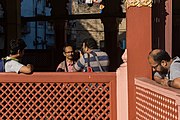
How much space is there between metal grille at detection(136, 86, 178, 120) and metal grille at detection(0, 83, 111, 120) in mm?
529

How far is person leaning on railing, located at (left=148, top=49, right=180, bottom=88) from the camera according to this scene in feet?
15.0

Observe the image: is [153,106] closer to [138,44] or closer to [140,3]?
[138,44]

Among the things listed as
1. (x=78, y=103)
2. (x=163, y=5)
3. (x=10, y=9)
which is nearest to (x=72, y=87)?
(x=78, y=103)

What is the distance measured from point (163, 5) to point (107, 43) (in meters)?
9.77

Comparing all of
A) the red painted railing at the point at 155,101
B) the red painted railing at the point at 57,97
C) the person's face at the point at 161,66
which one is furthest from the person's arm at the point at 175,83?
the red painted railing at the point at 57,97

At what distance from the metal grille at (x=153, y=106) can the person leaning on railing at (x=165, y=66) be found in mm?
179

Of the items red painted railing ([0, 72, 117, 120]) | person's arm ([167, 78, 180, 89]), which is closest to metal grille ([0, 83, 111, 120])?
red painted railing ([0, 72, 117, 120])

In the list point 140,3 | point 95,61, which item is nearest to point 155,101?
point 95,61

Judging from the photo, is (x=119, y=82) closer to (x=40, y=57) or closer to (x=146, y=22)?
(x=146, y=22)

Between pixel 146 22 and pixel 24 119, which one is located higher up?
pixel 146 22

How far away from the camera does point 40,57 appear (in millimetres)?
16141

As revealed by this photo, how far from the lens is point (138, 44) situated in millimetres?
5902

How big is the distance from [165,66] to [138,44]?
1.04m

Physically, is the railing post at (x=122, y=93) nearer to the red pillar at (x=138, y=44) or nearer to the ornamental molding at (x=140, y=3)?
the red pillar at (x=138, y=44)
